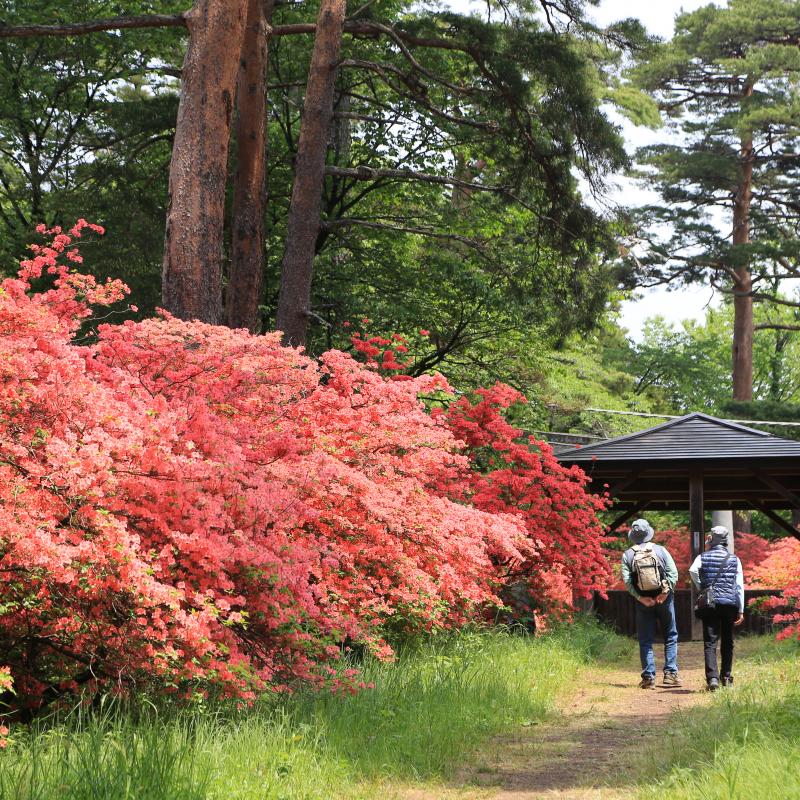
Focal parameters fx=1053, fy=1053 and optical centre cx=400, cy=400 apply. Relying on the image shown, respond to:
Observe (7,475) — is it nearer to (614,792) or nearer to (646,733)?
(614,792)

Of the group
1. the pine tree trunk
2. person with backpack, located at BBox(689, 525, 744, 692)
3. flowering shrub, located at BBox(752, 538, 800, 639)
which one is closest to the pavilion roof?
flowering shrub, located at BBox(752, 538, 800, 639)

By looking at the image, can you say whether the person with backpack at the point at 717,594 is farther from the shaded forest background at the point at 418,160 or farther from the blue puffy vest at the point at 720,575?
the shaded forest background at the point at 418,160

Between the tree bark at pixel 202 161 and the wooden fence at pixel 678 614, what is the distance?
33.5 ft

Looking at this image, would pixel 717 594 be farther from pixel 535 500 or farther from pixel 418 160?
pixel 418 160

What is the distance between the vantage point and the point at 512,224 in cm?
1780

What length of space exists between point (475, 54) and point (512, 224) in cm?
508

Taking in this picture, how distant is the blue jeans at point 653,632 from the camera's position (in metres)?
9.79

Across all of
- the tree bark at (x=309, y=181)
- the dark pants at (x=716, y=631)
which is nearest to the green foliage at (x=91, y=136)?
the tree bark at (x=309, y=181)

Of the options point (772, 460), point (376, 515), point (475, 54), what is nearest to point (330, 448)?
point (376, 515)

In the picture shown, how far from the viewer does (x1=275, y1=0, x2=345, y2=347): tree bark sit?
1266 cm

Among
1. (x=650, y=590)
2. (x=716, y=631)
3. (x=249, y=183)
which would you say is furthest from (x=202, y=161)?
(x=716, y=631)

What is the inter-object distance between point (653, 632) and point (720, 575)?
1.16 meters

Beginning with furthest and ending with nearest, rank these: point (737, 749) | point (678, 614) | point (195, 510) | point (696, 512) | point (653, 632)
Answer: point (678, 614) < point (696, 512) < point (653, 632) < point (195, 510) < point (737, 749)

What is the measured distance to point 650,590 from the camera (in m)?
9.66
